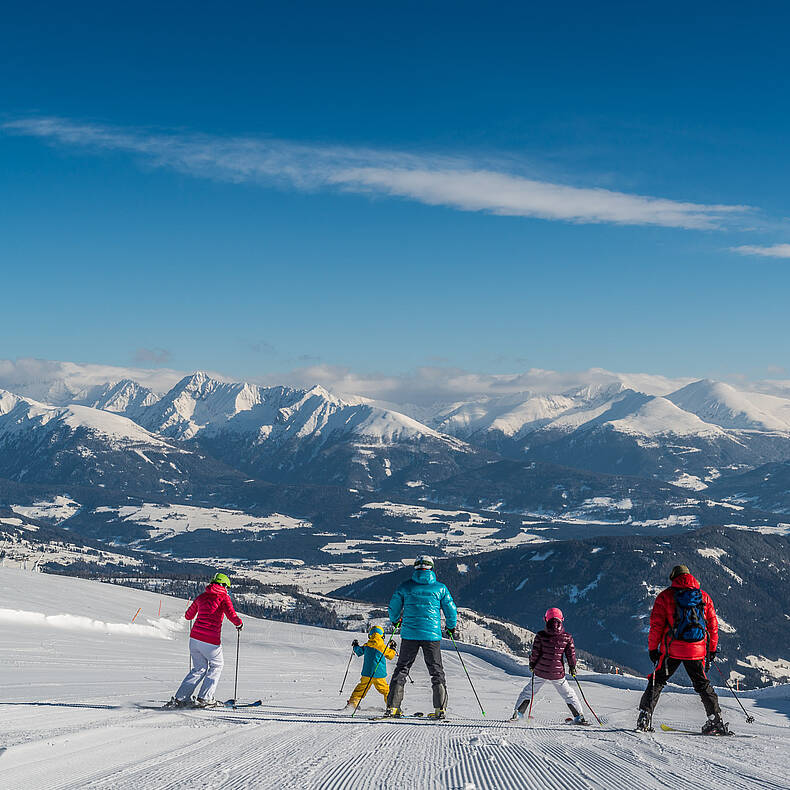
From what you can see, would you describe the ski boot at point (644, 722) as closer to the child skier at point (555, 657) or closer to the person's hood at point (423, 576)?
the child skier at point (555, 657)

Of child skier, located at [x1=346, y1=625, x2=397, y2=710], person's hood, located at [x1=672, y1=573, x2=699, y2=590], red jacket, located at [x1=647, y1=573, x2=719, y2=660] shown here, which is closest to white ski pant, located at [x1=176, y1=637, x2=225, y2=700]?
child skier, located at [x1=346, y1=625, x2=397, y2=710]

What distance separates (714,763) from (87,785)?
672cm

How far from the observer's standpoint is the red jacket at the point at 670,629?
11953mm

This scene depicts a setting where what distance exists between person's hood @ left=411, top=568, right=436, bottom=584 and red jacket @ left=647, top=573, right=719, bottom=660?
359 centimetres

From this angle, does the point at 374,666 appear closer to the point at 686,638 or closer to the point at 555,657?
the point at 555,657

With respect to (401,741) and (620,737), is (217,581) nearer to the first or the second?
(401,741)

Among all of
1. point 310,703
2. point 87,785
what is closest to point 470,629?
point 310,703

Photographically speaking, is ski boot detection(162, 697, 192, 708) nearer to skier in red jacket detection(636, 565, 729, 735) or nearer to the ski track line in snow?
the ski track line in snow

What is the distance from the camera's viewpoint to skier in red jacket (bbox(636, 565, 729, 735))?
11.9m

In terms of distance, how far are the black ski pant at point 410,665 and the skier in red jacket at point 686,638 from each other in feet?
10.5

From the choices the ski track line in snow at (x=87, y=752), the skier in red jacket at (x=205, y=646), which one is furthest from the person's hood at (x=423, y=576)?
the ski track line in snow at (x=87, y=752)

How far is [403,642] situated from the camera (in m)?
13.2

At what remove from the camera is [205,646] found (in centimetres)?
1334

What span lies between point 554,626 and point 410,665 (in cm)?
285
